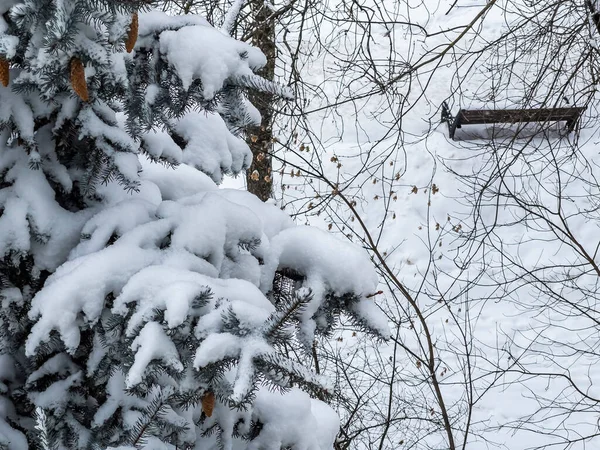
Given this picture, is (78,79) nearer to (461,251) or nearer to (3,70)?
(3,70)

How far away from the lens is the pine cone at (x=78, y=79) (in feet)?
4.93

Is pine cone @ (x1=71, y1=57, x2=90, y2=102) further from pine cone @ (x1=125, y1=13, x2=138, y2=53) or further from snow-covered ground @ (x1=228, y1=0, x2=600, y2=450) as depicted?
snow-covered ground @ (x1=228, y1=0, x2=600, y2=450)

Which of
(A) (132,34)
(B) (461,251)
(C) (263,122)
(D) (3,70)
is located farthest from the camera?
(B) (461,251)

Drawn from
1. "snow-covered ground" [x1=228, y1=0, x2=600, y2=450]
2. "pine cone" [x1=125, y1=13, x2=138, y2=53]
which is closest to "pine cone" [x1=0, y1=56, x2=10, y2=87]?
"pine cone" [x1=125, y1=13, x2=138, y2=53]

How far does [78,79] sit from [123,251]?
0.48 meters

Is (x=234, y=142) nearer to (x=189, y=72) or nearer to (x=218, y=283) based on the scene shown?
(x=189, y=72)

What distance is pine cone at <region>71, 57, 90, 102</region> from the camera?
1502 millimetres

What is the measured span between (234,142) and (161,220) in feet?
2.78

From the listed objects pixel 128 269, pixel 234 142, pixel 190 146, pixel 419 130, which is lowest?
pixel 128 269

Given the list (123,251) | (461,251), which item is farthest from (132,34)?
(461,251)

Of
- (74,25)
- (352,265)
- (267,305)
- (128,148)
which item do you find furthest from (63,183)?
(352,265)

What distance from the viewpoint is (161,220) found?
1.87 m

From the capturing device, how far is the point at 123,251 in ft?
5.59

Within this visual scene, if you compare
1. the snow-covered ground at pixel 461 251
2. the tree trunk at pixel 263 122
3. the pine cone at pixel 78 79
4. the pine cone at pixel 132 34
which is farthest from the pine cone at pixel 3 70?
the snow-covered ground at pixel 461 251
